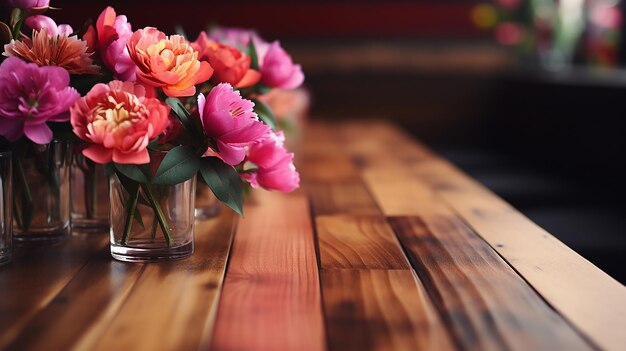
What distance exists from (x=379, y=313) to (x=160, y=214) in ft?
0.91

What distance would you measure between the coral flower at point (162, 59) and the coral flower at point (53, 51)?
56mm

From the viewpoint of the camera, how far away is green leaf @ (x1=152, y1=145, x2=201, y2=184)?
30.8 inches

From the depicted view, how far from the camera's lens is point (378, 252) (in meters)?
0.91

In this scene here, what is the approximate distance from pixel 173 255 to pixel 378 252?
0.23 m

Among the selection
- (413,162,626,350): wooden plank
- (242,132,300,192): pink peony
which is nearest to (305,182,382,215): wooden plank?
(413,162,626,350): wooden plank

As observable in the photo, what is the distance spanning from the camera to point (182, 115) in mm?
823

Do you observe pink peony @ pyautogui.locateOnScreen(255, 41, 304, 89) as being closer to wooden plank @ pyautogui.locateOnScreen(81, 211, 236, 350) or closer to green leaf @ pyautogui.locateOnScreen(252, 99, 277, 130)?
green leaf @ pyautogui.locateOnScreen(252, 99, 277, 130)

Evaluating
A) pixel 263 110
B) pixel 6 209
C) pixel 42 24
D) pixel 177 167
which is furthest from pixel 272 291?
pixel 263 110

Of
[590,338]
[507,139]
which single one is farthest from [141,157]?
[507,139]

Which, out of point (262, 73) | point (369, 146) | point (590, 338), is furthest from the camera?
point (369, 146)

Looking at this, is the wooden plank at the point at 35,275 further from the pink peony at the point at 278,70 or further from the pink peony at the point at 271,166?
the pink peony at the point at 278,70

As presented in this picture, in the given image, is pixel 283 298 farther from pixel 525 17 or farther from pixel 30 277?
pixel 525 17

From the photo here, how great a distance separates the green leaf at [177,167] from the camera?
78 cm

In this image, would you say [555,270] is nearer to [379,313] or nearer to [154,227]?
[379,313]
